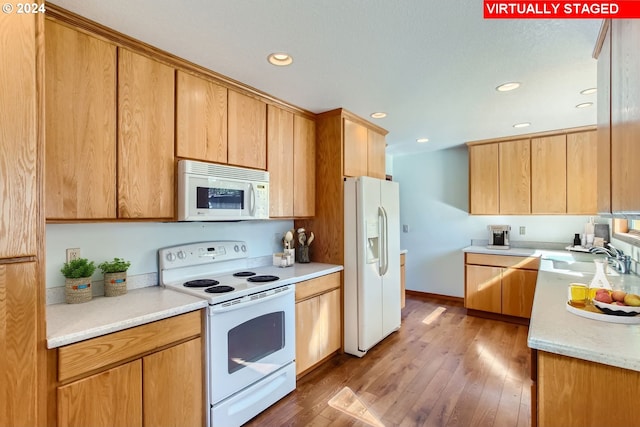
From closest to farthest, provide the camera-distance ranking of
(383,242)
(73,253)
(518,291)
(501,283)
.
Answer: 1. (73,253)
2. (383,242)
3. (518,291)
4. (501,283)

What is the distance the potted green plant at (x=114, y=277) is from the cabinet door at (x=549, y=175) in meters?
4.38

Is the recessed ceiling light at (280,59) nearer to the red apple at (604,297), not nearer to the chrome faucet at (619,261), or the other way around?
the red apple at (604,297)

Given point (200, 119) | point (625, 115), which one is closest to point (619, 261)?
point (625, 115)

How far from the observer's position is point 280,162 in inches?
107

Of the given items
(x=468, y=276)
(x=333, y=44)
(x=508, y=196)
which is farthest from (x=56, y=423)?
(x=508, y=196)

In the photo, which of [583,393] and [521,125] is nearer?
[583,393]

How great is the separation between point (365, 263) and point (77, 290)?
2.14 m

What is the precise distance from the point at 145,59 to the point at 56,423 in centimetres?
187

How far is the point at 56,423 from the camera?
4.14ft

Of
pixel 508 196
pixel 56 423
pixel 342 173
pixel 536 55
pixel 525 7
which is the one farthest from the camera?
pixel 508 196

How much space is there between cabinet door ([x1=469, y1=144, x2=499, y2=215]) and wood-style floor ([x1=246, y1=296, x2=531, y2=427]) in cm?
157

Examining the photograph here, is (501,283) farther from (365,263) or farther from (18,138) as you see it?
(18,138)

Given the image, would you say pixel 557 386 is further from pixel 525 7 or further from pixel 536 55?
pixel 536 55

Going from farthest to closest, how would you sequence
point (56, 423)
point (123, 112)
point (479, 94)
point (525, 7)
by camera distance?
1. point (479, 94)
2. point (123, 112)
3. point (525, 7)
4. point (56, 423)
